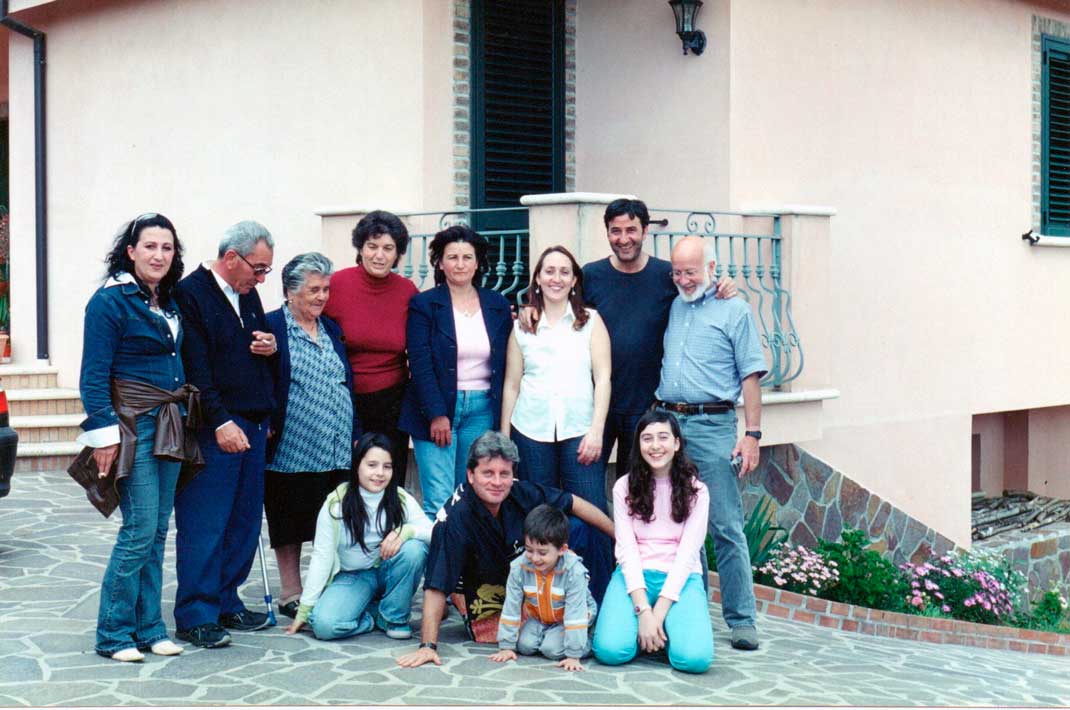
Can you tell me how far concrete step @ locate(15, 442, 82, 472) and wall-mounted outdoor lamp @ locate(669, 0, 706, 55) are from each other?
5278 mm

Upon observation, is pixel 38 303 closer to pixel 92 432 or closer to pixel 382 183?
pixel 382 183

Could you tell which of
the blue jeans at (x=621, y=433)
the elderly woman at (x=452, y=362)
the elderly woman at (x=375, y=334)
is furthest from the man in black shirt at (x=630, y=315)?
the elderly woman at (x=375, y=334)

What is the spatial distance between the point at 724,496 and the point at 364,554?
1.55m

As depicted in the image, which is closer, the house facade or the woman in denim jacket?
the woman in denim jacket

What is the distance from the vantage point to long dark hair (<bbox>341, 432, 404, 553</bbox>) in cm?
547

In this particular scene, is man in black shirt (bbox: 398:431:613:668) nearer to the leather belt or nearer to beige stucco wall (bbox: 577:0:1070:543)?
the leather belt

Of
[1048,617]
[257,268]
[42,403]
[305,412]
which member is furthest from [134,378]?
[1048,617]

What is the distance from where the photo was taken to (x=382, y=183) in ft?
28.9

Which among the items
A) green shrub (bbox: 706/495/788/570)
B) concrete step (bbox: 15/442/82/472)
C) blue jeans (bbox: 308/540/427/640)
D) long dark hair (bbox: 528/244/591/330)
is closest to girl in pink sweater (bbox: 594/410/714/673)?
long dark hair (bbox: 528/244/591/330)

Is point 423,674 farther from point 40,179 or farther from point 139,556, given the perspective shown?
point 40,179

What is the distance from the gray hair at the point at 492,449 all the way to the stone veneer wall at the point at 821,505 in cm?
349

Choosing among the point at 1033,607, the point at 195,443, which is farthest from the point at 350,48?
the point at 1033,607

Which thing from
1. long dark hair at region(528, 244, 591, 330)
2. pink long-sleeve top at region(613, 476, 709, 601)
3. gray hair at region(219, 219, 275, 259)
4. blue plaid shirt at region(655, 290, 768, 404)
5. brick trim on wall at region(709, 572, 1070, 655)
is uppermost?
gray hair at region(219, 219, 275, 259)

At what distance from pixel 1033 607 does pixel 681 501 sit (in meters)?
5.90
